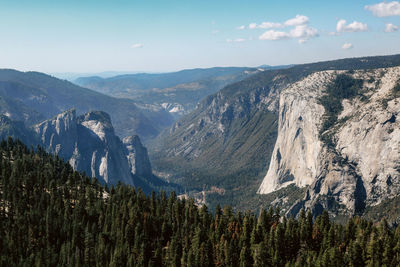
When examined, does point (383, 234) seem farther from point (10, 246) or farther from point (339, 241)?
point (10, 246)

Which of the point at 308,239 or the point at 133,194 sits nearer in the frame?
the point at 308,239

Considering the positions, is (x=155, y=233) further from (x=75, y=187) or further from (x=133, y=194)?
(x=75, y=187)

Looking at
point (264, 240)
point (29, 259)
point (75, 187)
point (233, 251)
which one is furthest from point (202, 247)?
Answer: point (75, 187)

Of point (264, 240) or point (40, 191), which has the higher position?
point (40, 191)

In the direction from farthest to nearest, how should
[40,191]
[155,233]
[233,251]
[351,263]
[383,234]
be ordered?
[40,191], [155,233], [383,234], [233,251], [351,263]

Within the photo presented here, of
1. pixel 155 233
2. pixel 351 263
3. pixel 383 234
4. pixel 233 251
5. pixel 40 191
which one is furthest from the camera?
pixel 40 191

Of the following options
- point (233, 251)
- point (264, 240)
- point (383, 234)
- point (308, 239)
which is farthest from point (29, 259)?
point (383, 234)
